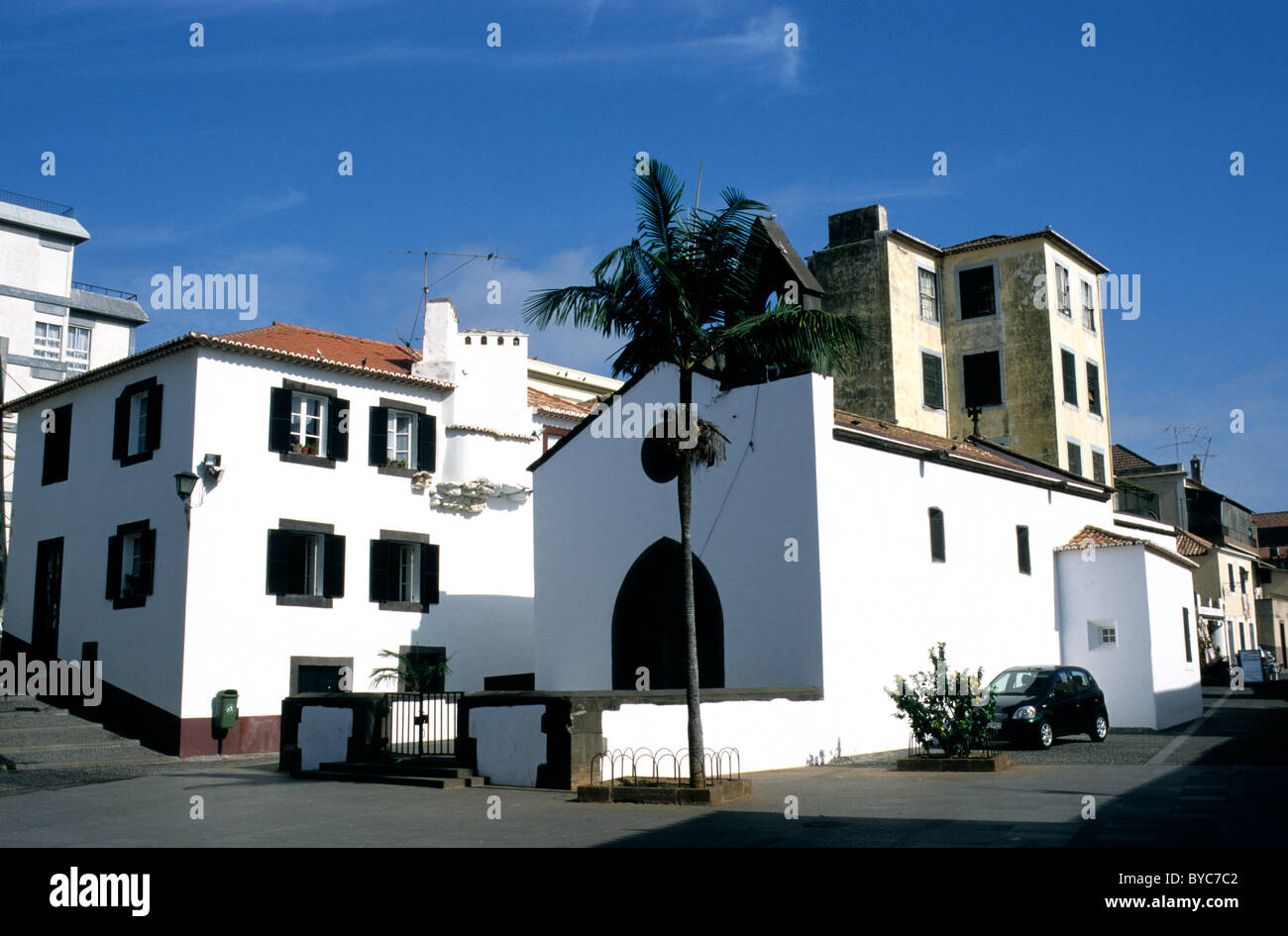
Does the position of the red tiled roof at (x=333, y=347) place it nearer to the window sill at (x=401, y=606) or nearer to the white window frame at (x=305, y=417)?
the white window frame at (x=305, y=417)

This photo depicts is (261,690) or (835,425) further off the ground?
(835,425)

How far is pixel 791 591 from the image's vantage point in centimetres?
2064

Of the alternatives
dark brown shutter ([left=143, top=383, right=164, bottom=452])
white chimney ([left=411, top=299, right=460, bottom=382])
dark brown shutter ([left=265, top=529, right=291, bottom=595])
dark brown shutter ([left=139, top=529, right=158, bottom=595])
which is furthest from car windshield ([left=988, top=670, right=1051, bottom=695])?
dark brown shutter ([left=143, top=383, right=164, bottom=452])

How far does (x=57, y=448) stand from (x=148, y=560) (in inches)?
249

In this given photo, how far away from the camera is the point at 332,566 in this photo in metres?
27.1

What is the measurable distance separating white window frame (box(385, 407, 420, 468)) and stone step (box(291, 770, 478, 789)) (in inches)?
419

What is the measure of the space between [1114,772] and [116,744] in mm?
19064

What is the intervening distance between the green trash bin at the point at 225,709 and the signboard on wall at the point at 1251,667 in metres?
41.8

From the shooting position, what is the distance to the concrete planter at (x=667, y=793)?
1409 cm

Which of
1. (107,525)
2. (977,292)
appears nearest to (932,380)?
(977,292)

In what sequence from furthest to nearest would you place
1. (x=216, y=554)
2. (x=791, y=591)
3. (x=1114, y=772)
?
1. (x=216, y=554)
2. (x=791, y=591)
3. (x=1114, y=772)

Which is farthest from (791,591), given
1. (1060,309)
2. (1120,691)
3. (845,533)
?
(1060,309)

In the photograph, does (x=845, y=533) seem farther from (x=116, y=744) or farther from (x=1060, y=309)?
(x=1060, y=309)
